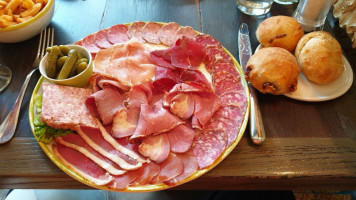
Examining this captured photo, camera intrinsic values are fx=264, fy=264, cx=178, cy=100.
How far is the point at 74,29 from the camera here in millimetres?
1359

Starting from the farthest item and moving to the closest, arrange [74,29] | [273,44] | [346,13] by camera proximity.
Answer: [74,29] → [346,13] → [273,44]

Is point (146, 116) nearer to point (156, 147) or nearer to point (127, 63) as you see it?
point (156, 147)

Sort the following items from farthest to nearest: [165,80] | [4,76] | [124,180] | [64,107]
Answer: [4,76] → [165,80] → [64,107] → [124,180]

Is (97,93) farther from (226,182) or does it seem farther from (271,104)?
(271,104)

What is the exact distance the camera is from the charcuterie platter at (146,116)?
829mm

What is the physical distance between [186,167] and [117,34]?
73 cm

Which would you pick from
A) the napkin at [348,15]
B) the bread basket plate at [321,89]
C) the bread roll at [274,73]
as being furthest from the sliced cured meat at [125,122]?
the napkin at [348,15]

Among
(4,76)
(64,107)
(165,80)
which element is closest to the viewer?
(64,107)

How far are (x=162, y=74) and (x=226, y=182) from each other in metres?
0.46

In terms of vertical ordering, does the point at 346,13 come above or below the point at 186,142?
above

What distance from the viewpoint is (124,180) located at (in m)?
0.80

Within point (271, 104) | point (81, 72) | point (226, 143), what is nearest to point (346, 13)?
point (271, 104)

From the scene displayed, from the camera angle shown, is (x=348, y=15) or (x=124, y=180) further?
(x=348, y=15)

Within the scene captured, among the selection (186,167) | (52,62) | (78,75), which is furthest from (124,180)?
(52,62)
